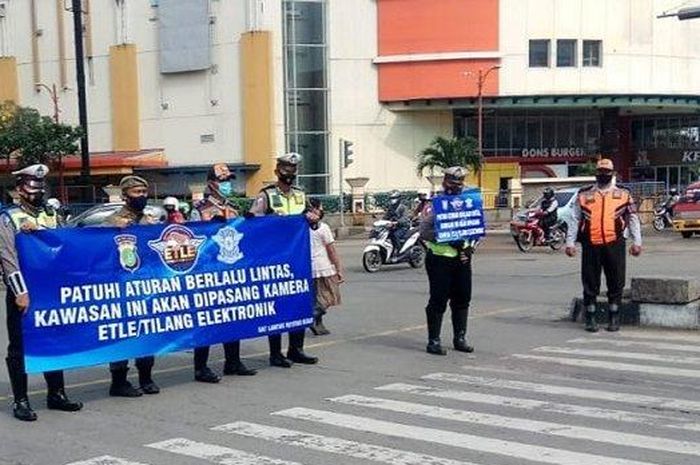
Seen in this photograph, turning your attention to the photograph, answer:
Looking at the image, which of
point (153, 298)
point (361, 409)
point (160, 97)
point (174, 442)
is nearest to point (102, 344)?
point (153, 298)

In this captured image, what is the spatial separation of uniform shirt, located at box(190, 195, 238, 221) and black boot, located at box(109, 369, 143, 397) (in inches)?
66.5

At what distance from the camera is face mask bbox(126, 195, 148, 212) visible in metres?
8.17

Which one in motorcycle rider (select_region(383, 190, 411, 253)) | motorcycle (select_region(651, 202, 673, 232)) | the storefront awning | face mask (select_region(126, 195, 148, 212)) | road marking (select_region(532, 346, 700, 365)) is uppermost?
the storefront awning

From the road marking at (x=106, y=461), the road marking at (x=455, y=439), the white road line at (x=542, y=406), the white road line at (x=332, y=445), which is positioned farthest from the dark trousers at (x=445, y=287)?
the road marking at (x=106, y=461)

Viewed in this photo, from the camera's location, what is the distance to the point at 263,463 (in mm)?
6047

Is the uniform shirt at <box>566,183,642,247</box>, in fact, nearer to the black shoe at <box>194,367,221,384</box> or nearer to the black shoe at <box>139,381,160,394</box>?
the black shoe at <box>194,367,221,384</box>

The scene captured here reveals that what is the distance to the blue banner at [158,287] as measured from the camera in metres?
7.56

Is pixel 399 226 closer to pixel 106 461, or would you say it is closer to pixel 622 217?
pixel 622 217

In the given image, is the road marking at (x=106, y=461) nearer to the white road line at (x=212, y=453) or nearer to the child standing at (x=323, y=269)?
the white road line at (x=212, y=453)

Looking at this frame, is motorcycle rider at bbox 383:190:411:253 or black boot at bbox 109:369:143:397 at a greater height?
motorcycle rider at bbox 383:190:411:253

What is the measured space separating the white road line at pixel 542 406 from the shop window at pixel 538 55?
4603 cm

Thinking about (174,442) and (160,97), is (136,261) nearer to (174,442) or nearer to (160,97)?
(174,442)

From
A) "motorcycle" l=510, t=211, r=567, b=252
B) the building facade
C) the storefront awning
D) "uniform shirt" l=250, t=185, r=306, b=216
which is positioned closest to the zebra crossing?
"uniform shirt" l=250, t=185, r=306, b=216

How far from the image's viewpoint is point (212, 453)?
248 inches
